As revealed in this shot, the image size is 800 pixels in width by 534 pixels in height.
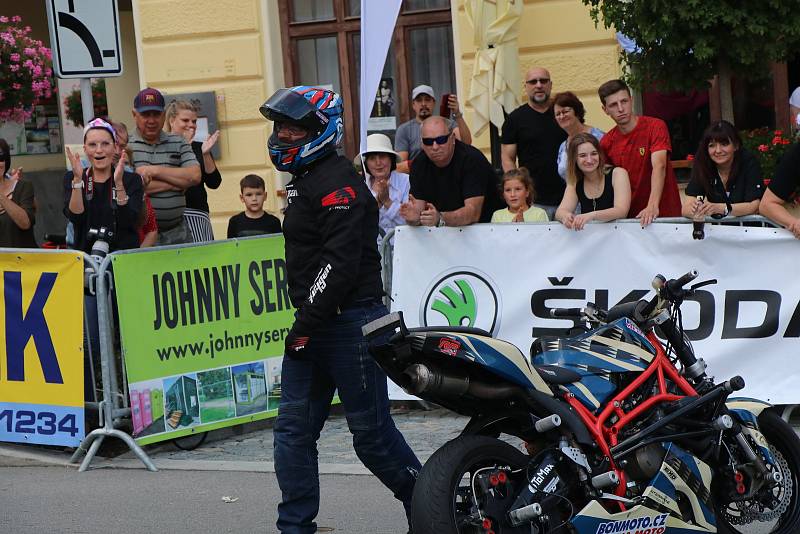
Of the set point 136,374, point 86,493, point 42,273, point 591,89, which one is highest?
point 591,89

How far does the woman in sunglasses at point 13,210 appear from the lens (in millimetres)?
9789

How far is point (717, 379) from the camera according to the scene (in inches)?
321

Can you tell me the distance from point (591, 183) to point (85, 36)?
3.41 metres

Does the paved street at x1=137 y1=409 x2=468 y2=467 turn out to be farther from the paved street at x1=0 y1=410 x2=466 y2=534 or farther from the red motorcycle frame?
the red motorcycle frame

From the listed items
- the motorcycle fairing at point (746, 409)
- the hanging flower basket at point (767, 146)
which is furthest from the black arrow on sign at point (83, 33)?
the hanging flower basket at point (767, 146)

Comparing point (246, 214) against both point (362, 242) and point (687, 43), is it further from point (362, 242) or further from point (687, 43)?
point (362, 242)

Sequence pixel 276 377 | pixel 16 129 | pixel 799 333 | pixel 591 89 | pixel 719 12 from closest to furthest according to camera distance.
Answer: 1. pixel 799 333
2. pixel 276 377
3. pixel 719 12
4. pixel 591 89
5. pixel 16 129

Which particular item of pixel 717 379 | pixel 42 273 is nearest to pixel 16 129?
pixel 42 273

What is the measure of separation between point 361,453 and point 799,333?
334 cm

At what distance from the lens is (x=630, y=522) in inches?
205

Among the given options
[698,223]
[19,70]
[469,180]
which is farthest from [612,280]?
[19,70]

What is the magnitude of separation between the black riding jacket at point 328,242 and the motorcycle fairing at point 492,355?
67cm

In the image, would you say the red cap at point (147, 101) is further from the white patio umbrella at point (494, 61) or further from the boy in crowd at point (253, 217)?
the white patio umbrella at point (494, 61)

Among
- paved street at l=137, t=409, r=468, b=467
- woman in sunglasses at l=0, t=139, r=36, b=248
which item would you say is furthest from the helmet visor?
woman in sunglasses at l=0, t=139, r=36, b=248
